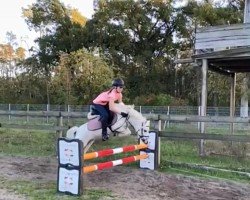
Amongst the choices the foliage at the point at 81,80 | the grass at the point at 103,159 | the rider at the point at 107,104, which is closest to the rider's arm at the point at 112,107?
the rider at the point at 107,104

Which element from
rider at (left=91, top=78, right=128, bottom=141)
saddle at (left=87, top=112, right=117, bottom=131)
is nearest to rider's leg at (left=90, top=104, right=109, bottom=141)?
rider at (left=91, top=78, right=128, bottom=141)

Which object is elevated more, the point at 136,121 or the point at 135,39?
the point at 135,39

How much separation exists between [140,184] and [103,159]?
2508mm

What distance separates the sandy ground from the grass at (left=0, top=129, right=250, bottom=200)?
322mm

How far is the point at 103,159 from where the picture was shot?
9.64m

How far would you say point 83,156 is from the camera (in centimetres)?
656

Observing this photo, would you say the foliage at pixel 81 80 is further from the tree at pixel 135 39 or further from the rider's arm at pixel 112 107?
the rider's arm at pixel 112 107

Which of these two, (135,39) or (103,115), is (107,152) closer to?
(103,115)

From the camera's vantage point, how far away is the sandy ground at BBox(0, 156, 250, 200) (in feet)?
21.3

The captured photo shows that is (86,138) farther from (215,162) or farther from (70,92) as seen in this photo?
(70,92)

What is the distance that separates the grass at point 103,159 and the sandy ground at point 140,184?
322 millimetres

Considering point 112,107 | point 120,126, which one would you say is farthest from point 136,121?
point 112,107

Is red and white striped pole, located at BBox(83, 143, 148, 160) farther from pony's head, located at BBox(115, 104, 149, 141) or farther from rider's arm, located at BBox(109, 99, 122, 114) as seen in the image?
rider's arm, located at BBox(109, 99, 122, 114)

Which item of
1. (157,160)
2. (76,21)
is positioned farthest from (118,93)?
(76,21)
